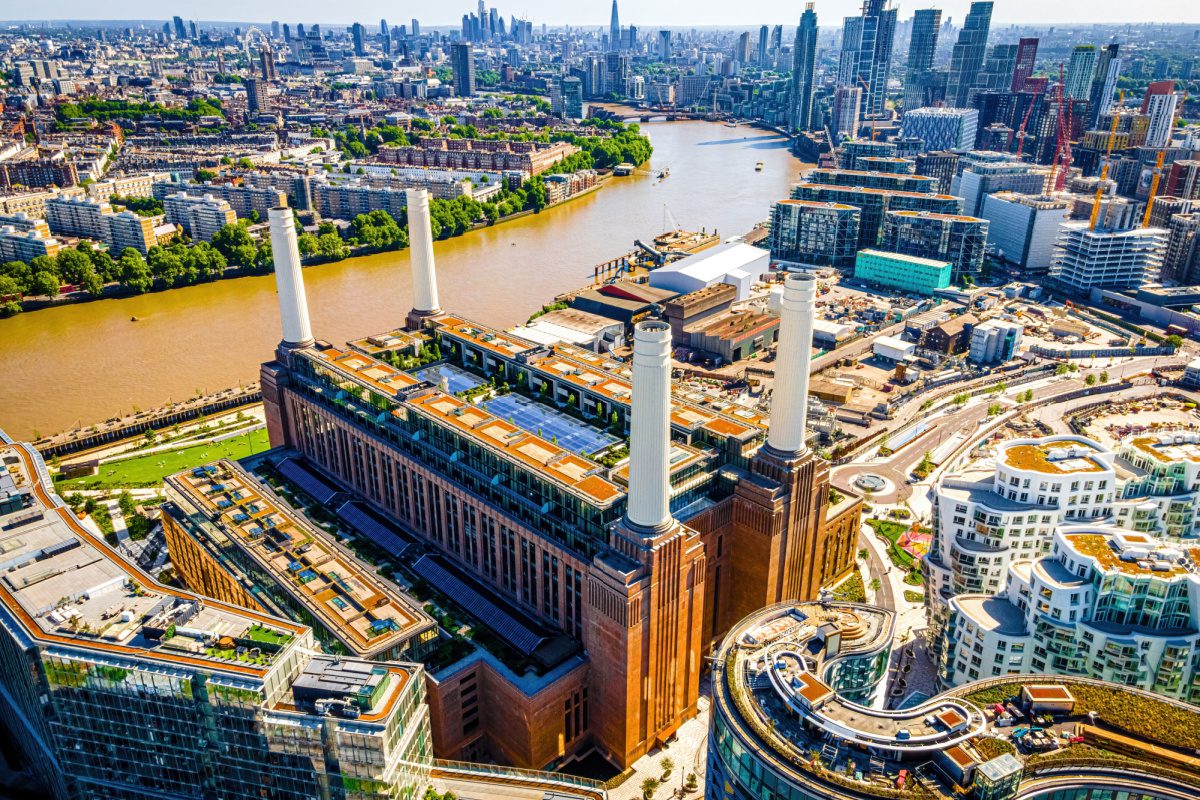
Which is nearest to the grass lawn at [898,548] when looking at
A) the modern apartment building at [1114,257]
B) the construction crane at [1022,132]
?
the modern apartment building at [1114,257]

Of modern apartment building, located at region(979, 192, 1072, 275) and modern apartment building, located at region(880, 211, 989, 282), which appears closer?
modern apartment building, located at region(880, 211, 989, 282)

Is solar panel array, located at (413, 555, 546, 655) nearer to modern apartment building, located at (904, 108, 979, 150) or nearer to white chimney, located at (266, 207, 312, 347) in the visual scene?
white chimney, located at (266, 207, 312, 347)

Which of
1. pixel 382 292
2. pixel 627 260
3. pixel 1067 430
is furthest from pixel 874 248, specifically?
pixel 382 292

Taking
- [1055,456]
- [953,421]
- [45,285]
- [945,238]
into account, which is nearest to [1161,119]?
[945,238]

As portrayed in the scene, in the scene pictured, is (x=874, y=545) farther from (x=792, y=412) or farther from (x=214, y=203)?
(x=214, y=203)

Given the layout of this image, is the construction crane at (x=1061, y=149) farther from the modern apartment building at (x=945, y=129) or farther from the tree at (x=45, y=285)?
the tree at (x=45, y=285)

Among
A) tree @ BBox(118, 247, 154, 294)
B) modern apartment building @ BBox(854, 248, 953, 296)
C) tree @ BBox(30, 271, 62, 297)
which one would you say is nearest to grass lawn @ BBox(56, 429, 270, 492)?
tree @ BBox(30, 271, 62, 297)

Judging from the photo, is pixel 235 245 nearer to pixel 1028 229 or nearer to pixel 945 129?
pixel 1028 229
